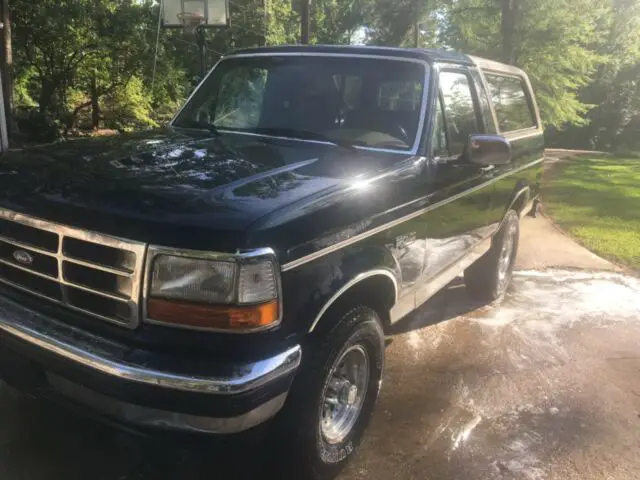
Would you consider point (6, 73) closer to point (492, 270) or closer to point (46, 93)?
point (46, 93)

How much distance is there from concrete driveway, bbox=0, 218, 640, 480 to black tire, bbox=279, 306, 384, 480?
0.20m

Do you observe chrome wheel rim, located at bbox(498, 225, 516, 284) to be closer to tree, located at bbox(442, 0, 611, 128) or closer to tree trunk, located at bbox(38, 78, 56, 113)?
tree, located at bbox(442, 0, 611, 128)

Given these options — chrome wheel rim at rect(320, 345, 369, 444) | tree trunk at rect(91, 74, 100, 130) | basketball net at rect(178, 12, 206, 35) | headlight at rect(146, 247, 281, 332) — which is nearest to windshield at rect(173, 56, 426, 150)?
chrome wheel rim at rect(320, 345, 369, 444)

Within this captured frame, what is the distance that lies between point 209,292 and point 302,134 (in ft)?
5.54

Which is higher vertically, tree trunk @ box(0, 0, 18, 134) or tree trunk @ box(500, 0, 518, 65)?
tree trunk @ box(500, 0, 518, 65)

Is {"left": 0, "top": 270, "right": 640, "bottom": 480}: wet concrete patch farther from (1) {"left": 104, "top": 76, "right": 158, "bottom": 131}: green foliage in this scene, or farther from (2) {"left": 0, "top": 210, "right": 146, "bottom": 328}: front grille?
(1) {"left": 104, "top": 76, "right": 158, "bottom": 131}: green foliage

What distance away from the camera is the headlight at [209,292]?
219cm

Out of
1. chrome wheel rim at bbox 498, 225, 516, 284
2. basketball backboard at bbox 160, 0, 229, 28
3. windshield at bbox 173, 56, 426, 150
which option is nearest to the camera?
Answer: windshield at bbox 173, 56, 426, 150

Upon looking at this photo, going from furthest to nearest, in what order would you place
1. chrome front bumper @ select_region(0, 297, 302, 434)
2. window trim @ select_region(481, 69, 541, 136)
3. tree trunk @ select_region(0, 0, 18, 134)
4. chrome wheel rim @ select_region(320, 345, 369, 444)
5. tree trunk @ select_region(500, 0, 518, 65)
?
tree trunk @ select_region(500, 0, 518, 65) < tree trunk @ select_region(0, 0, 18, 134) < window trim @ select_region(481, 69, 541, 136) < chrome wheel rim @ select_region(320, 345, 369, 444) < chrome front bumper @ select_region(0, 297, 302, 434)

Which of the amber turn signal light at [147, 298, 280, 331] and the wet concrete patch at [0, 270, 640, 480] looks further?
the wet concrete patch at [0, 270, 640, 480]

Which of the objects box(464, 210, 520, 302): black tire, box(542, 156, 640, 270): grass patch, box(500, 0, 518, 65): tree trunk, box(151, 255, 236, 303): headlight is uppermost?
box(500, 0, 518, 65): tree trunk

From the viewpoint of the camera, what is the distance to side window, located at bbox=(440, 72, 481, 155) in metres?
3.89

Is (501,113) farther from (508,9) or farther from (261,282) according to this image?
(508,9)

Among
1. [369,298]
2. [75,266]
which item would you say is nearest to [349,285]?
[369,298]
